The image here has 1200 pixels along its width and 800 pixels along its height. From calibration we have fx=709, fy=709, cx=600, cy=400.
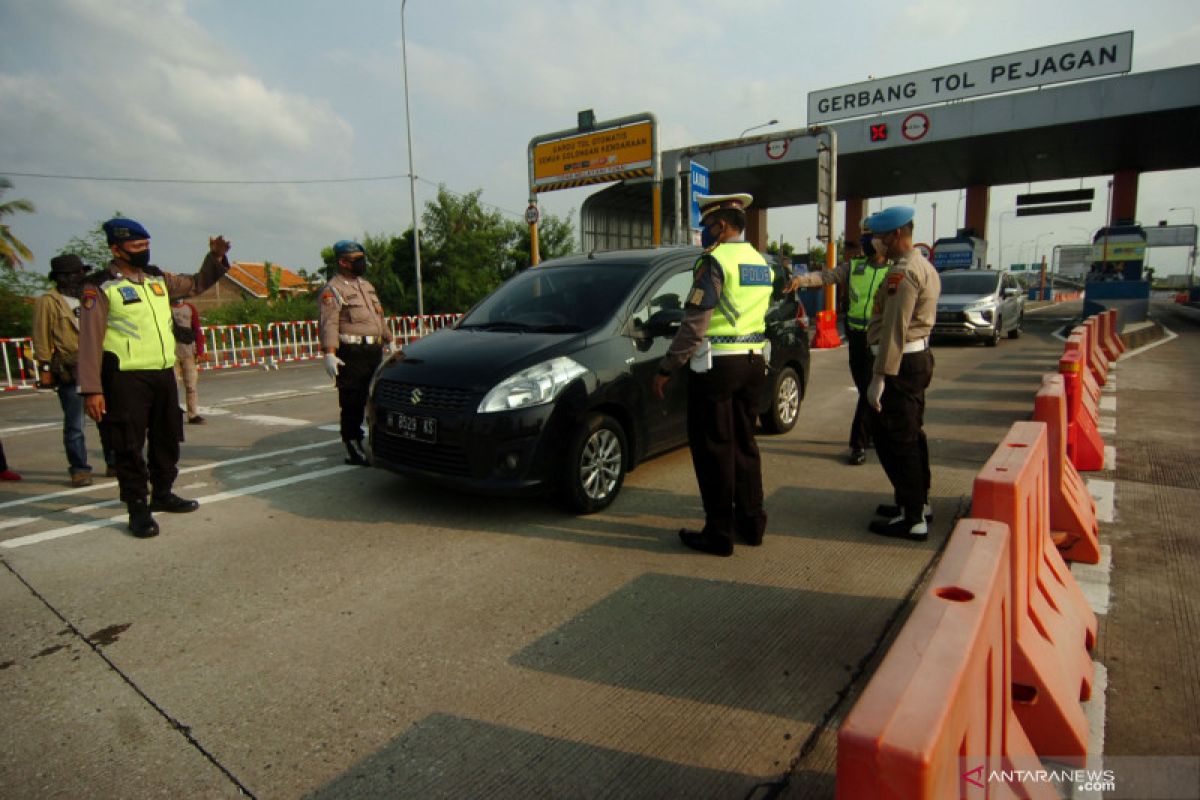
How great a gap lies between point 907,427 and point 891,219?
1.17 metres

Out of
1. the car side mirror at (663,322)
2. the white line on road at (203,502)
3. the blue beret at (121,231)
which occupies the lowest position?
the white line on road at (203,502)

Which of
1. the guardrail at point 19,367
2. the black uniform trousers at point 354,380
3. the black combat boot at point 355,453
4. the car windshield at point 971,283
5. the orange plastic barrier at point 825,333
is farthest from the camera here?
the car windshield at point 971,283

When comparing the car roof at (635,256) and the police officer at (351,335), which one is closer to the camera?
the car roof at (635,256)

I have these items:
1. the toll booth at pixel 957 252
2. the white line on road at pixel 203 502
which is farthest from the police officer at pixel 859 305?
the toll booth at pixel 957 252

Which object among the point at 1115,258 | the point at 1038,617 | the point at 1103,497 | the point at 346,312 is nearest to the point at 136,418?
the point at 346,312

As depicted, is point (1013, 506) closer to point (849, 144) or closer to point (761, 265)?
point (761, 265)

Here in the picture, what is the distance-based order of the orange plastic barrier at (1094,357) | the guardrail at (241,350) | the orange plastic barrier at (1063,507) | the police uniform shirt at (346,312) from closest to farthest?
1. the orange plastic barrier at (1063,507)
2. the police uniform shirt at (346,312)
3. the orange plastic barrier at (1094,357)
4. the guardrail at (241,350)

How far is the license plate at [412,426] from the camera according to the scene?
4320mm

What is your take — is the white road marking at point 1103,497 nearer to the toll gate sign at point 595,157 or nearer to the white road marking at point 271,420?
the white road marking at point 271,420

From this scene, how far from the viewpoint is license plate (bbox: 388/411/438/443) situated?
4.32 meters

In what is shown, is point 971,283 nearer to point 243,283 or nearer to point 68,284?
point 68,284

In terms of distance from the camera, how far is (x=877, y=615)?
3154 millimetres

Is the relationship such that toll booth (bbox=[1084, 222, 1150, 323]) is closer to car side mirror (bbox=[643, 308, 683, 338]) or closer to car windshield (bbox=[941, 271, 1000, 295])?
car windshield (bbox=[941, 271, 1000, 295])

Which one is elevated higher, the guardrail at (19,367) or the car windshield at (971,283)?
the car windshield at (971,283)
